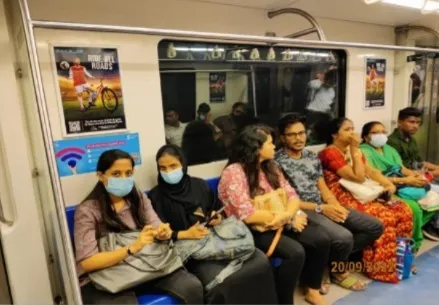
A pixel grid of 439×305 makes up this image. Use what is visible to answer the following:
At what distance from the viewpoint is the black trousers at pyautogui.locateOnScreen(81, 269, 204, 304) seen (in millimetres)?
1749

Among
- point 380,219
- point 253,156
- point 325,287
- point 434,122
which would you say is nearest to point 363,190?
point 380,219

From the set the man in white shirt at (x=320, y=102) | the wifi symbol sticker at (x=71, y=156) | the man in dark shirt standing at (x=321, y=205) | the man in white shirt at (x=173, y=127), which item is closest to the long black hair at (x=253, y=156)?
the man in dark shirt standing at (x=321, y=205)

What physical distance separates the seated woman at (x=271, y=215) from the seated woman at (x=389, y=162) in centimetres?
129

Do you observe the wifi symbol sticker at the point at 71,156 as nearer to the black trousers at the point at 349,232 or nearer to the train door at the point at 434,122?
the black trousers at the point at 349,232

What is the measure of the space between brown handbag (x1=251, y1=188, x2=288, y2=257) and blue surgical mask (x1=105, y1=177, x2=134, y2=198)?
95 cm

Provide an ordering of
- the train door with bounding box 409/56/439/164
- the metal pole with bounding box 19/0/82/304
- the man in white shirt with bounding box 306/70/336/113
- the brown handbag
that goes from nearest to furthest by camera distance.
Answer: the metal pole with bounding box 19/0/82/304
the brown handbag
the man in white shirt with bounding box 306/70/336/113
the train door with bounding box 409/56/439/164

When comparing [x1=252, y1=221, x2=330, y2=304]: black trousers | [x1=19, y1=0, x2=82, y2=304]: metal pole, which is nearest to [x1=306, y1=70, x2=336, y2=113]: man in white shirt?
[x1=252, y1=221, x2=330, y2=304]: black trousers

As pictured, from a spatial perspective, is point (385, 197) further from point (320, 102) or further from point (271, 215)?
point (271, 215)

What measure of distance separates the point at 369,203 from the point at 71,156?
8.58 ft

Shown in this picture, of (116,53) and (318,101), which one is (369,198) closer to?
(318,101)

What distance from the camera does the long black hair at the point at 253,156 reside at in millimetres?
2557

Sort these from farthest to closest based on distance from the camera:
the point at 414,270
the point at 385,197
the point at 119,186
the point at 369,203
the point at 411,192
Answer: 1. the point at 411,192
2. the point at 385,197
3. the point at 369,203
4. the point at 414,270
5. the point at 119,186

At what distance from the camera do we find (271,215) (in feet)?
7.79

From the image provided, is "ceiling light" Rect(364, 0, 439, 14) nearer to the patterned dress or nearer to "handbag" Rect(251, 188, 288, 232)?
the patterned dress
